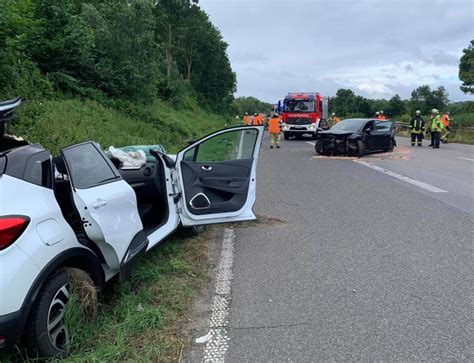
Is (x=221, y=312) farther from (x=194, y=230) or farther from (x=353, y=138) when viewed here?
(x=353, y=138)

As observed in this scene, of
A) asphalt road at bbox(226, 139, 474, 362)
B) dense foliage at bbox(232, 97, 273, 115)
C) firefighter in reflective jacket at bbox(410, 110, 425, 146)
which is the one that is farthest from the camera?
dense foliage at bbox(232, 97, 273, 115)

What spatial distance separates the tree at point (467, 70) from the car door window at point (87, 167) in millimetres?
66835

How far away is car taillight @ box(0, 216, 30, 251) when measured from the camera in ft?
7.80

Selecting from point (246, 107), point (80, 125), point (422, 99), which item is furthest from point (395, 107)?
point (80, 125)

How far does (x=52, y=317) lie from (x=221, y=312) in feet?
4.57

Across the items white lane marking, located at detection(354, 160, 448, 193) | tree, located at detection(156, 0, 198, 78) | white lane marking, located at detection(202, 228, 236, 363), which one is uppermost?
tree, located at detection(156, 0, 198, 78)

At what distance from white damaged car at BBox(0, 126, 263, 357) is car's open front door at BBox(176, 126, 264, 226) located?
0.04 ft

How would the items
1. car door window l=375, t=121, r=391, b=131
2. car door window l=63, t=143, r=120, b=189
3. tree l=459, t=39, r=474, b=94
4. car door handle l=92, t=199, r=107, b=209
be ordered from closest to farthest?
car door handle l=92, t=199, r=107, b=209 < car door window l=63, t=143, r=120, b=189 < car door window l=375, t=121, r=391, b=131 < tree l=459, t=39, r=474, b=94

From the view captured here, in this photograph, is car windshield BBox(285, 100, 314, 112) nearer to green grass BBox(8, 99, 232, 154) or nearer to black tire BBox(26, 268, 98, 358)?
green grass BBox(8, 99, 232, 154)

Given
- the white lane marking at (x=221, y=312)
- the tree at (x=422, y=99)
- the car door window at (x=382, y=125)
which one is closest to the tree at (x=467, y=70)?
the tree at (x=422, y=99)

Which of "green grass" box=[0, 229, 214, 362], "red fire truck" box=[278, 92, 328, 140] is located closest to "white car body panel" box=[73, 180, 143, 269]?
"green grass" box=[0, 229, 214, 362]

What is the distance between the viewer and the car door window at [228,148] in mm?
5320

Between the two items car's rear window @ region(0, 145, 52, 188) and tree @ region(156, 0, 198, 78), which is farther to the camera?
tree @ region(156, 0, 198, 78)

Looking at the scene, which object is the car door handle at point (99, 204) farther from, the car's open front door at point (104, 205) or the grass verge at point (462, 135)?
the grass verge at point (462, 135)
